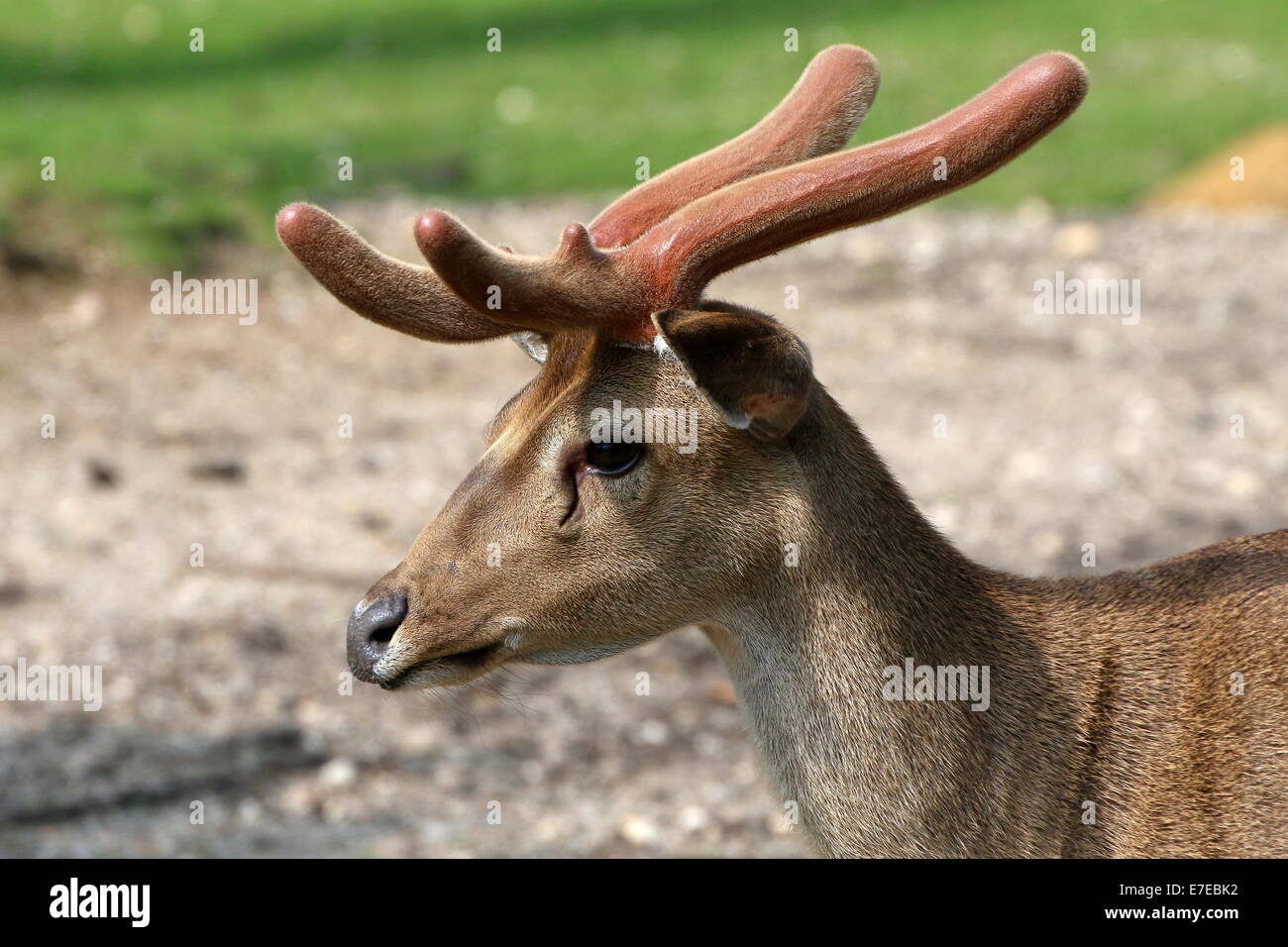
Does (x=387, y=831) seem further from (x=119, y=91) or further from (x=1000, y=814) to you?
(x=119, y=91)

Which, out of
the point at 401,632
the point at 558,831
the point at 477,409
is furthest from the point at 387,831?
the point at 477,409

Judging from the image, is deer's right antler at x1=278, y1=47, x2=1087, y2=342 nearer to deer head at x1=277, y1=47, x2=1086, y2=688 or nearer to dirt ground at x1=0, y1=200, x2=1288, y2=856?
deer head at x1=277, y1=47, x2=1086, y2=688

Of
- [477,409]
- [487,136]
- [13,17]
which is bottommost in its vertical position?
[477,409]

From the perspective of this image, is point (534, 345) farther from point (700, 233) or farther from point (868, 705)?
point (868, 705)

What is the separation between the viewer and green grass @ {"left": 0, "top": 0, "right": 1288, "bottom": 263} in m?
11.3

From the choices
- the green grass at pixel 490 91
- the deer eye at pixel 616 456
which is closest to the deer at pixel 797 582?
the deer eye at pixel 616 456

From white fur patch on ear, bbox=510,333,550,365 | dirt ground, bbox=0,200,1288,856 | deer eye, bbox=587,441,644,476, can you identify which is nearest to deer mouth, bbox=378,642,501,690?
dirt ground, bbox=0,200,1288,856

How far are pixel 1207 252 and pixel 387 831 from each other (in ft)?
23.4

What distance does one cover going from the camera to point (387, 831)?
5492 mm

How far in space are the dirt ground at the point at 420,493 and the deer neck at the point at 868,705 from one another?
1.29ft

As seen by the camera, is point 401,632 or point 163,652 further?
point 163,652

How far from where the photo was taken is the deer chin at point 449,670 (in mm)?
3135

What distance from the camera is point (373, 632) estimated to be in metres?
3.11

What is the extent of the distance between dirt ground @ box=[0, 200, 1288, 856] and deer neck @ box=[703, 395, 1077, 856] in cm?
39
